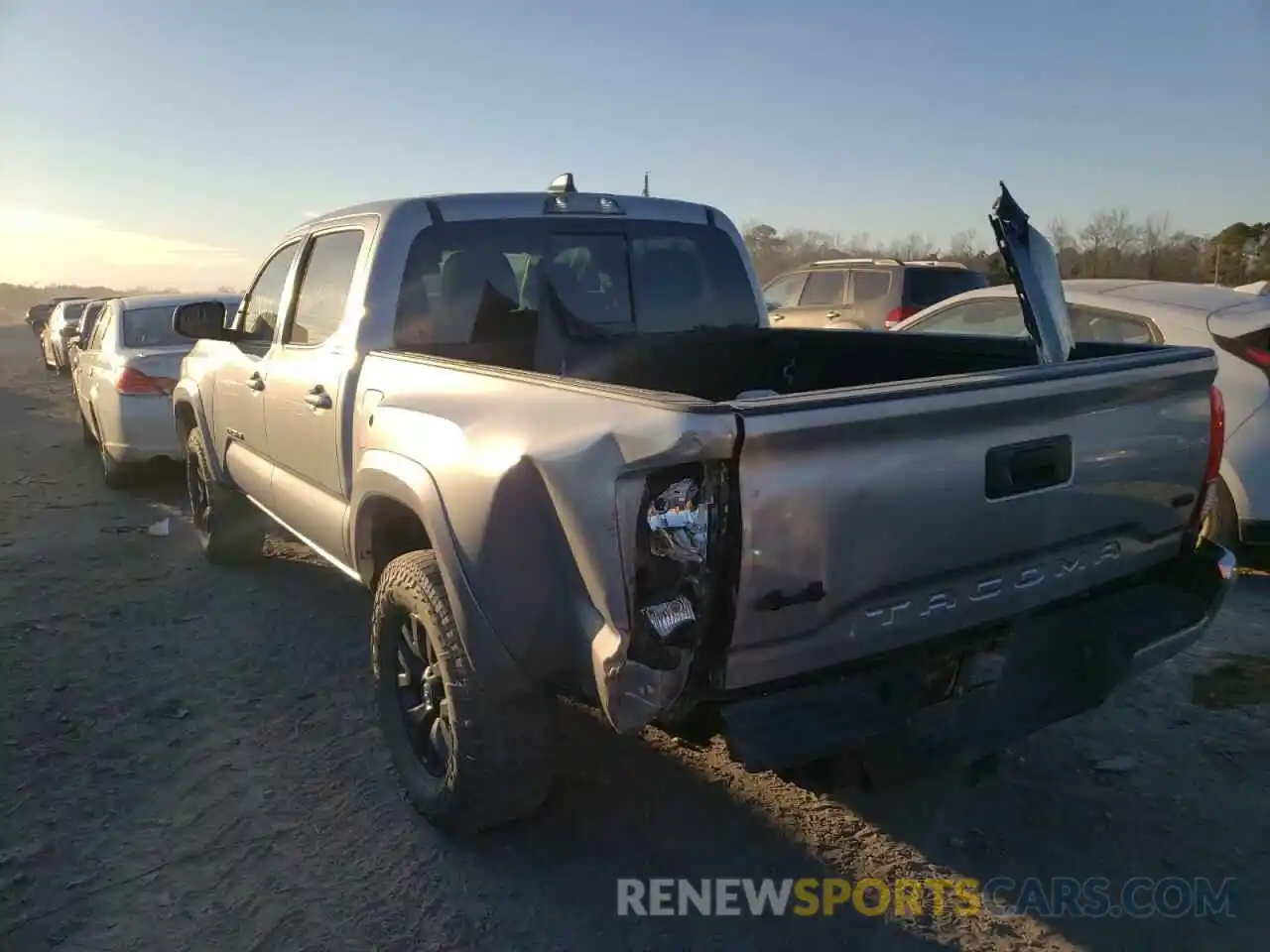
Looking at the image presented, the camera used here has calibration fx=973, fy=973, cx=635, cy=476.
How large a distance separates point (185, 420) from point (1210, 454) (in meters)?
5.88

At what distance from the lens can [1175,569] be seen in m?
3.13

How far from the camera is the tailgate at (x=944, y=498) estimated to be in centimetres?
213

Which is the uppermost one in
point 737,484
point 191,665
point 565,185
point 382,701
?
point 565,185

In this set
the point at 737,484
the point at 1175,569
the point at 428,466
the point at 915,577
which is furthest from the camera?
the point at 1175,569

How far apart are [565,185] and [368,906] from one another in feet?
10.2

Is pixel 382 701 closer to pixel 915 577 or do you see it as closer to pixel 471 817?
pixel 471 817

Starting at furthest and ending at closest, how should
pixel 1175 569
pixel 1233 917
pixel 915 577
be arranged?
pixel 1175 569 < pixel 1233 917 < pixel 915 577

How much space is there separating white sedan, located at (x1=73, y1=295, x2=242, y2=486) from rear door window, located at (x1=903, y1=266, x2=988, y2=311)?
7941 mm

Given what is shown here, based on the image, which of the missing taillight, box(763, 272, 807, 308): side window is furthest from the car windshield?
the missing taillight

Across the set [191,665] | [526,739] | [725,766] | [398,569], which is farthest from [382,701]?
[191,665]

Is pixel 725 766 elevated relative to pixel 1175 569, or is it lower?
lower

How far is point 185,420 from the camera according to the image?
21.1 feet

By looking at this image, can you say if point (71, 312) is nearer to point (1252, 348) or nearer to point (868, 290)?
point (868, 290)

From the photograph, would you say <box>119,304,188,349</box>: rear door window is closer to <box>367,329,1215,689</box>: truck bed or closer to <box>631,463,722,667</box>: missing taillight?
<box>367,329,1215,689</box>: truck bed
